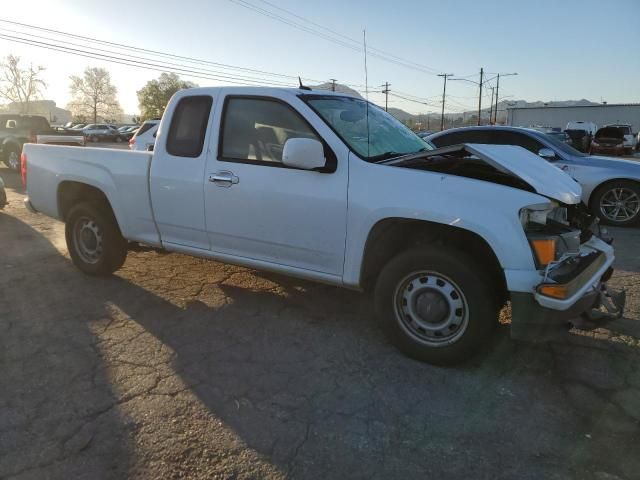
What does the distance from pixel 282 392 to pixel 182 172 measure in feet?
6.94

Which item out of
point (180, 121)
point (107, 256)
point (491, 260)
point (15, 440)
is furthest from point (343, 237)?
point (107, 256)

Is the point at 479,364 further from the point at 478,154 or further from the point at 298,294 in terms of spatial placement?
the point at 298,294

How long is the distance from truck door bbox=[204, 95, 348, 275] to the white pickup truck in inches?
0.4

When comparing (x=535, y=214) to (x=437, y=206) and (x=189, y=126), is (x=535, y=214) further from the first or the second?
(x=189, y=126)

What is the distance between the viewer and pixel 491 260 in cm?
328

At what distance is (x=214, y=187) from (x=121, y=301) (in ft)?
5.01

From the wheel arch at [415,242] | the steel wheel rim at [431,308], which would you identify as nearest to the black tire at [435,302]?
the steel wheel rim at [431,308]

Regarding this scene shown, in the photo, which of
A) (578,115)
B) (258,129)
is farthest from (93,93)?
(258,129)

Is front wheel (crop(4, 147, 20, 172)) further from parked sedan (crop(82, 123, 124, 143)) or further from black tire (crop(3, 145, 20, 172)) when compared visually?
parked sedan (crop(82, 123, 124, 143))

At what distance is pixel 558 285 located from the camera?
2.86 metres

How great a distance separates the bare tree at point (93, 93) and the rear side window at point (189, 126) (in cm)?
11143

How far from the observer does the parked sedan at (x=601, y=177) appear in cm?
795

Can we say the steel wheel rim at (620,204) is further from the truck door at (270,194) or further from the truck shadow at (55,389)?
the truck shadow at (55,389)

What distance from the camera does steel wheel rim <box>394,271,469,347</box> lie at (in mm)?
3230
